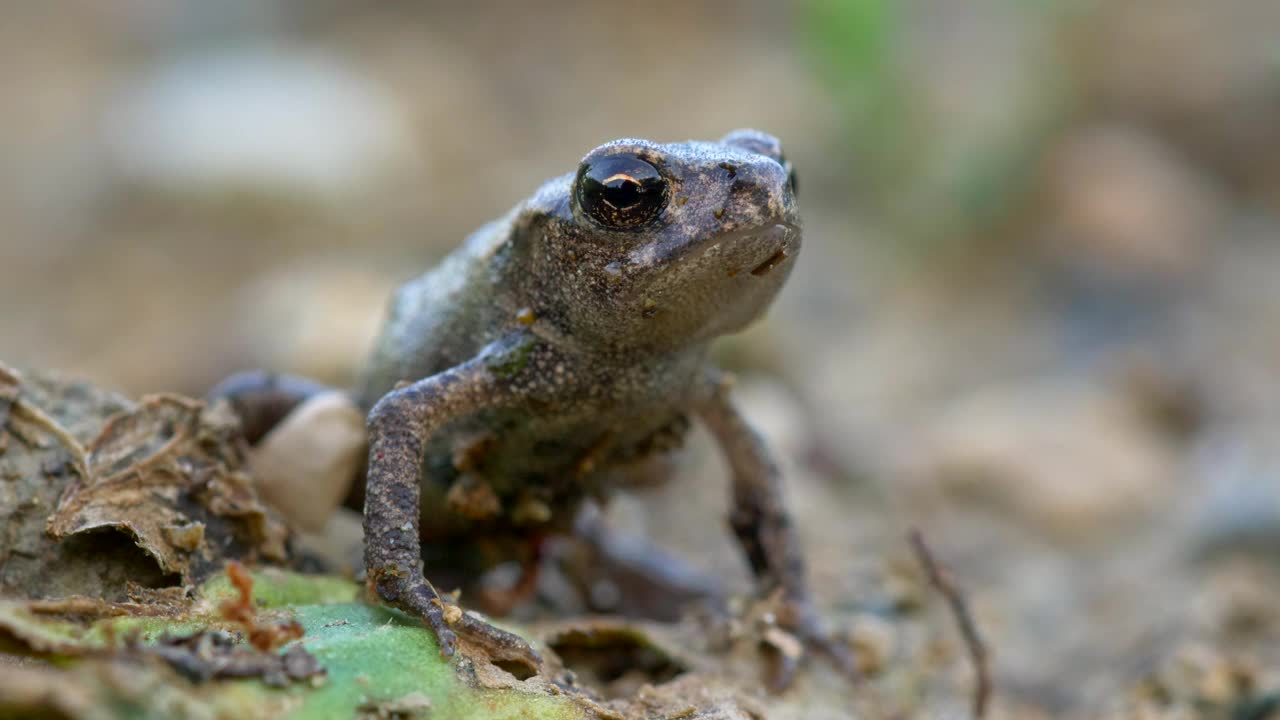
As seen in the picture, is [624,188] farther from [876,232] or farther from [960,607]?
[876,232]

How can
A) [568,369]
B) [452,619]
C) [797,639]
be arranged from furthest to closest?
[797,639] < [568,369] < [452,619]

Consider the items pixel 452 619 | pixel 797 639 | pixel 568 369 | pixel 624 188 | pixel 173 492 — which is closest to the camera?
pixel 452 619

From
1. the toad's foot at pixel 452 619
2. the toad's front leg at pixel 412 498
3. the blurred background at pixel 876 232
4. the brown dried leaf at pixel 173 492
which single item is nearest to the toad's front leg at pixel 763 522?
the blurred background at pixel 876 232

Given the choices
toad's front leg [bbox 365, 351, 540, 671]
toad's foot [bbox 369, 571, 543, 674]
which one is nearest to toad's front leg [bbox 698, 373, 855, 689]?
toad's front leg [bbox 365, 351, 540, 671]

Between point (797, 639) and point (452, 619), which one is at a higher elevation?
point (797, 639)

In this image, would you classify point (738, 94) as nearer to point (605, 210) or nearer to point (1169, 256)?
point (1169, 256)

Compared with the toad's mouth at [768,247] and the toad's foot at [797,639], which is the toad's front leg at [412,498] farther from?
the toad's foot at [797,639]

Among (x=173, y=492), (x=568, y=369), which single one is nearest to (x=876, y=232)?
(x=568, y=369)
